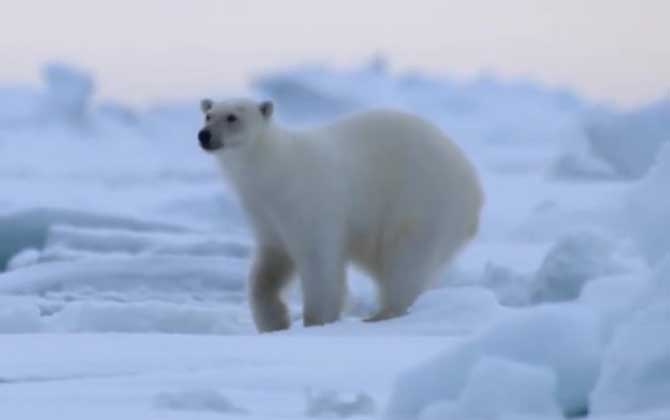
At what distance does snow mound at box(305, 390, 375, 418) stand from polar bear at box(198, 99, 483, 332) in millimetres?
2845

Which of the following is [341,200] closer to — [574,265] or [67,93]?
[574,265]

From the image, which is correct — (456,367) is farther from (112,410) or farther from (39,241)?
(39,241)

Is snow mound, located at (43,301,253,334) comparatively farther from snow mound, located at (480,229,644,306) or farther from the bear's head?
snow mound, located at (480,229,644,306)

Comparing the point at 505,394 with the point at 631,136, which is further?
the point at 631,136

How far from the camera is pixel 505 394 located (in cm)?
219

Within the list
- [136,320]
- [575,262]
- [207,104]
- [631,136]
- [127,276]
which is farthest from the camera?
[631,136]

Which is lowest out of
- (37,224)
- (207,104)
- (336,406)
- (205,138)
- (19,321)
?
(37,224)

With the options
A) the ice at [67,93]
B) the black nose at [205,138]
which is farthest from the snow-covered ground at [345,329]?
the ice at [67,93]

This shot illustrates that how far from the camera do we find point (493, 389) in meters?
2.19

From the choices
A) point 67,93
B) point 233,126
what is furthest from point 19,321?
point 67,93

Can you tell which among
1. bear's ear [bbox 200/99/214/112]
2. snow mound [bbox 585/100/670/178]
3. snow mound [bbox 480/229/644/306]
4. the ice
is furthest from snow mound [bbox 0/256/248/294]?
the ice

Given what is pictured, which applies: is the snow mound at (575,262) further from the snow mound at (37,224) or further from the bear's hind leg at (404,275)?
the snow mound at (37,224)

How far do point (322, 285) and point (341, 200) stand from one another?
1.12ft

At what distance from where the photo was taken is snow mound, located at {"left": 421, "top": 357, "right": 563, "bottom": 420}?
2176 millimetres
